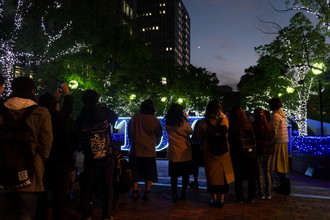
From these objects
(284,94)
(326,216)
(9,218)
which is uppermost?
(284,94)

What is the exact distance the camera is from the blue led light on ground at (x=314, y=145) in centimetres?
884

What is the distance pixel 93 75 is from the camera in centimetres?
1892

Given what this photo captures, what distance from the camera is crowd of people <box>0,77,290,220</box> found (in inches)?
116

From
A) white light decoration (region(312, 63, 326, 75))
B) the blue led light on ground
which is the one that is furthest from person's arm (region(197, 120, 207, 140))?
white light decoration (region(312, 63, 326, 75))

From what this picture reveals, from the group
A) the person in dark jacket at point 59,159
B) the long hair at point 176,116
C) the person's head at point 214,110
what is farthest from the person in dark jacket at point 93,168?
the person's head at point 214,110

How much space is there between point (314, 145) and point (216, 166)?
549cm

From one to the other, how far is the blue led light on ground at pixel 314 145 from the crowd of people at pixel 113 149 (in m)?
3.35

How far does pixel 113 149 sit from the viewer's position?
449cm

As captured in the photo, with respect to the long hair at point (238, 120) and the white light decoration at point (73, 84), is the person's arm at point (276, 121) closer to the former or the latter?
the long hair at point (238, 120)

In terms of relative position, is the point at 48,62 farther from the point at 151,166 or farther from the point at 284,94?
the point at 284,94

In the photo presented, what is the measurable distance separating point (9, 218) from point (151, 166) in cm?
314

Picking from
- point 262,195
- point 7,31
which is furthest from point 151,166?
point 7,31

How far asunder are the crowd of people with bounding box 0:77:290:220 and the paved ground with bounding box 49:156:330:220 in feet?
0.76

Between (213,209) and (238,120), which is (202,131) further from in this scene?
(213,209)
